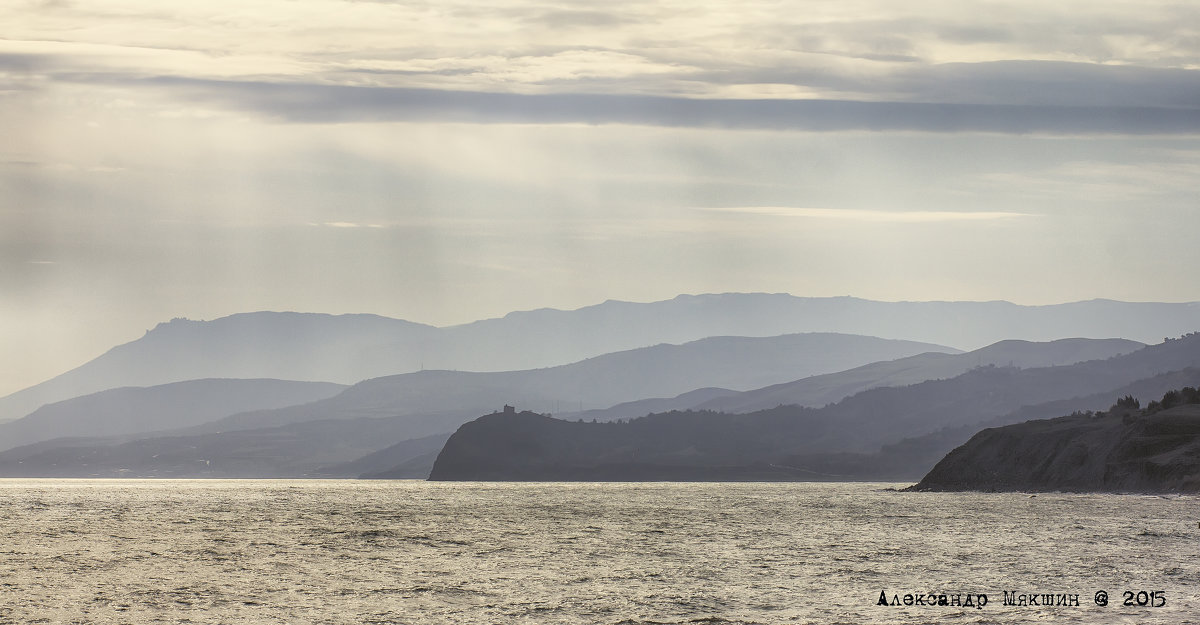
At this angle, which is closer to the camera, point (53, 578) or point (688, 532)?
point (53, 578)

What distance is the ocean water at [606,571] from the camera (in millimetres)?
64562

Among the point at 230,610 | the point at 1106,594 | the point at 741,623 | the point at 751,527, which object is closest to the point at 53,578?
the point at 230,610

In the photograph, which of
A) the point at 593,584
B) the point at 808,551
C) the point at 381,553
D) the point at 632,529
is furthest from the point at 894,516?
the point at 593,584

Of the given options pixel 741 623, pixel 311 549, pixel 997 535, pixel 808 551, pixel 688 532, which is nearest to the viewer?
pixel 741 623

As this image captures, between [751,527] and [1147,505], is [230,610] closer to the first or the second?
[751,527]

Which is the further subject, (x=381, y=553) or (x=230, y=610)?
(x=381, y=553)

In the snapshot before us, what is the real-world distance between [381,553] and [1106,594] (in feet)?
194

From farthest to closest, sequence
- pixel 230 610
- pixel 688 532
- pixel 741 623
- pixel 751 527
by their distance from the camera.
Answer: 1. pixel 751 527
2. pixel 688 532
3. pixel 230 610
4. pixel 741 623

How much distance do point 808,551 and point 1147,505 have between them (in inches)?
3399

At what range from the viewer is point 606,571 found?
292ft

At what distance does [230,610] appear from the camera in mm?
67250

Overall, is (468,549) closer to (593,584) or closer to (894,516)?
(593,584)

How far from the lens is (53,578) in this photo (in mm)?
84812

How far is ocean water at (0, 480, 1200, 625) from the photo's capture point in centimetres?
6456
